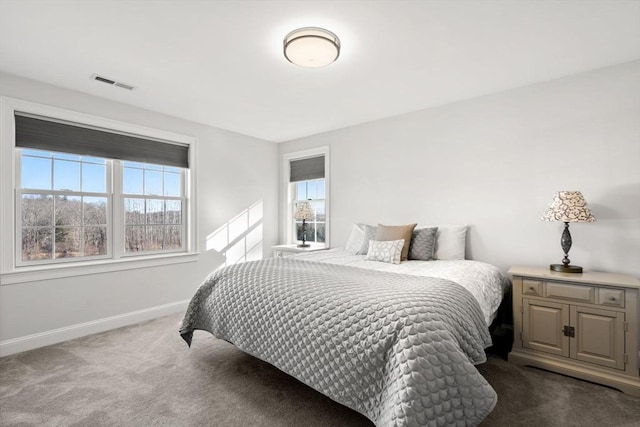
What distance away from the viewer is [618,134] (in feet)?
8.05

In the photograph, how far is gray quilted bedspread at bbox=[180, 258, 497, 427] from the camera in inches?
49.4

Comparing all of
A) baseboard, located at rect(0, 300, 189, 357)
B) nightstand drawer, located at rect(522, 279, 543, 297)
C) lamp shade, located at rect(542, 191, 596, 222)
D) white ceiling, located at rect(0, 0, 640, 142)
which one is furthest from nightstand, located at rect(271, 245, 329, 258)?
lamp shade, located at rect(542, 191, 596, 222)

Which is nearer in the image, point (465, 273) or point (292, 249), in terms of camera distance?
point (465, 273)

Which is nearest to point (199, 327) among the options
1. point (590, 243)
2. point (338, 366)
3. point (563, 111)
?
point (338, 366)

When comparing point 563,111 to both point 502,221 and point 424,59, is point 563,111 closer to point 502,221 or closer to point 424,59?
point 502,221

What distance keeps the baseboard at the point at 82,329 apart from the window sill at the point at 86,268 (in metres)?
0.50

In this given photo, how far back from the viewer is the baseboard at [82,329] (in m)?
2.61

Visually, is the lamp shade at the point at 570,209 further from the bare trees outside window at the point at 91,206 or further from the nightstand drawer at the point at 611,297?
the bare trees outside window at the point at 91,206

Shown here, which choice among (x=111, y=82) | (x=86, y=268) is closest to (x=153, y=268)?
→ (x=86, y=268)

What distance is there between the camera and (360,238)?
364 centimetres

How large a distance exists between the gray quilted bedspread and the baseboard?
5.02ft

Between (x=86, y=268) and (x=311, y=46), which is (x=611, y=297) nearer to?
(x=311, y=46)

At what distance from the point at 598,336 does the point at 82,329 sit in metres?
4.41

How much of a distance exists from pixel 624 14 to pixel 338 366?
2.72 metres
